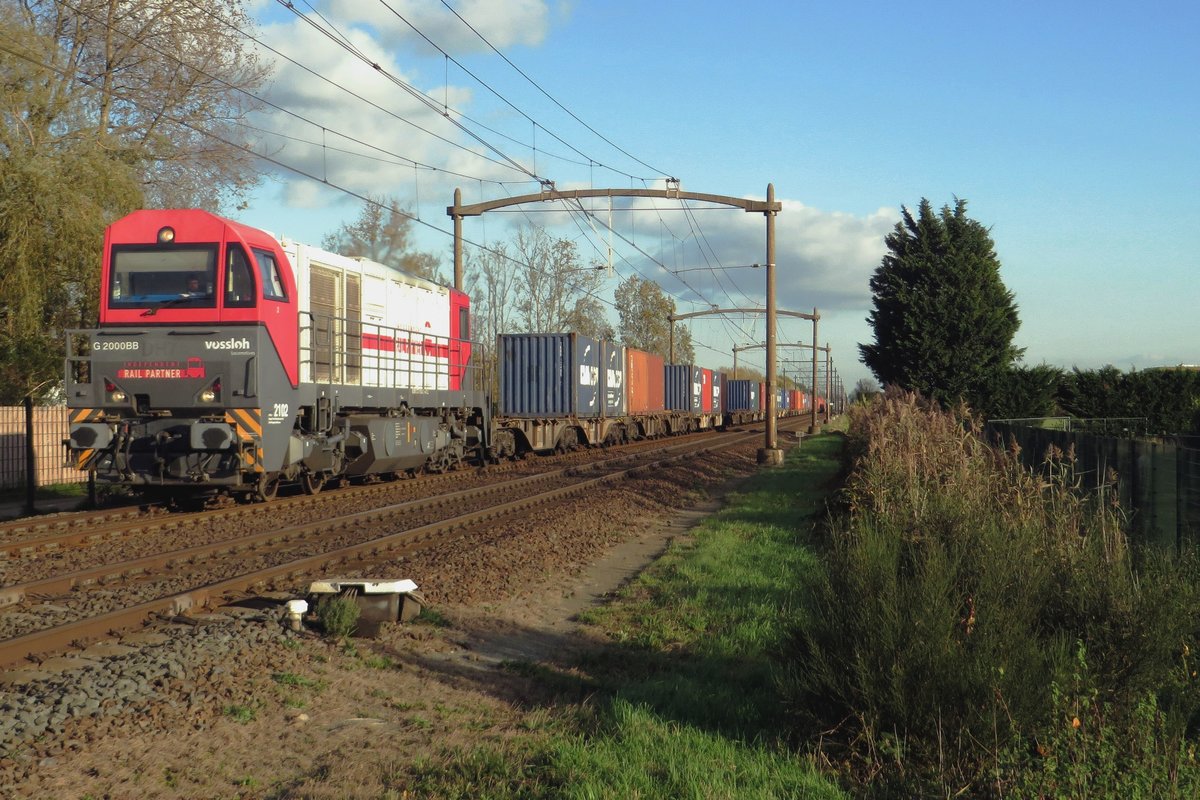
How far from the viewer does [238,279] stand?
13.2 meters

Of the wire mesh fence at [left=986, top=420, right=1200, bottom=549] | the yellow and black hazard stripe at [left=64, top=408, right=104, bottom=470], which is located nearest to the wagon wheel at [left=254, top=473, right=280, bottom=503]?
the yellow and black hazard stripe at [left=64, top=408, right=104, bottom=470]

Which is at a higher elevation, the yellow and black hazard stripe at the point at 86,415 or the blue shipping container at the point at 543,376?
the blue shipping container at the point at 543,376

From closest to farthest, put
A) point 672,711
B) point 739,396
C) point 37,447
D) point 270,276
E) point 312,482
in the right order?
point 672,711 → point 270,276 → point 312,482 → point 37,447 → point 739,396

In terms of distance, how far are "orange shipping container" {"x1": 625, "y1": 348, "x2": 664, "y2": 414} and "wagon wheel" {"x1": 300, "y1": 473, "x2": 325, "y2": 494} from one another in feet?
59.6

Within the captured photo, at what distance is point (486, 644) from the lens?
7512mm

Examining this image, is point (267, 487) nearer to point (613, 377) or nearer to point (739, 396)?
point (613, 377)

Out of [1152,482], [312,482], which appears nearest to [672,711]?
[1152,482]

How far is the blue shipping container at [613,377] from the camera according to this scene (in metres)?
31.0

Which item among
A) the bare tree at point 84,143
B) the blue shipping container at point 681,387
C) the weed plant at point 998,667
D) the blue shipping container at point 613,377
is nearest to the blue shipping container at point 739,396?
the blue shipping container at point 681,387

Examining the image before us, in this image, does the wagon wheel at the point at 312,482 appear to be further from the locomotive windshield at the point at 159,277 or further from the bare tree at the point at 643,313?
the bare tree at the point at 643,313

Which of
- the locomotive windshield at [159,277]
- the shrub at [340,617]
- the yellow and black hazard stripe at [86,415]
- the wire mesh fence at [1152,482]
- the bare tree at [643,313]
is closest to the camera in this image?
the shrub at [340,617]

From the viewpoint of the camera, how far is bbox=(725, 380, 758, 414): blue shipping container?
59369mm

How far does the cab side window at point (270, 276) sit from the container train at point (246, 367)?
0.03 m

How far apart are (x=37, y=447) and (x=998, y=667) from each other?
19.9 m
